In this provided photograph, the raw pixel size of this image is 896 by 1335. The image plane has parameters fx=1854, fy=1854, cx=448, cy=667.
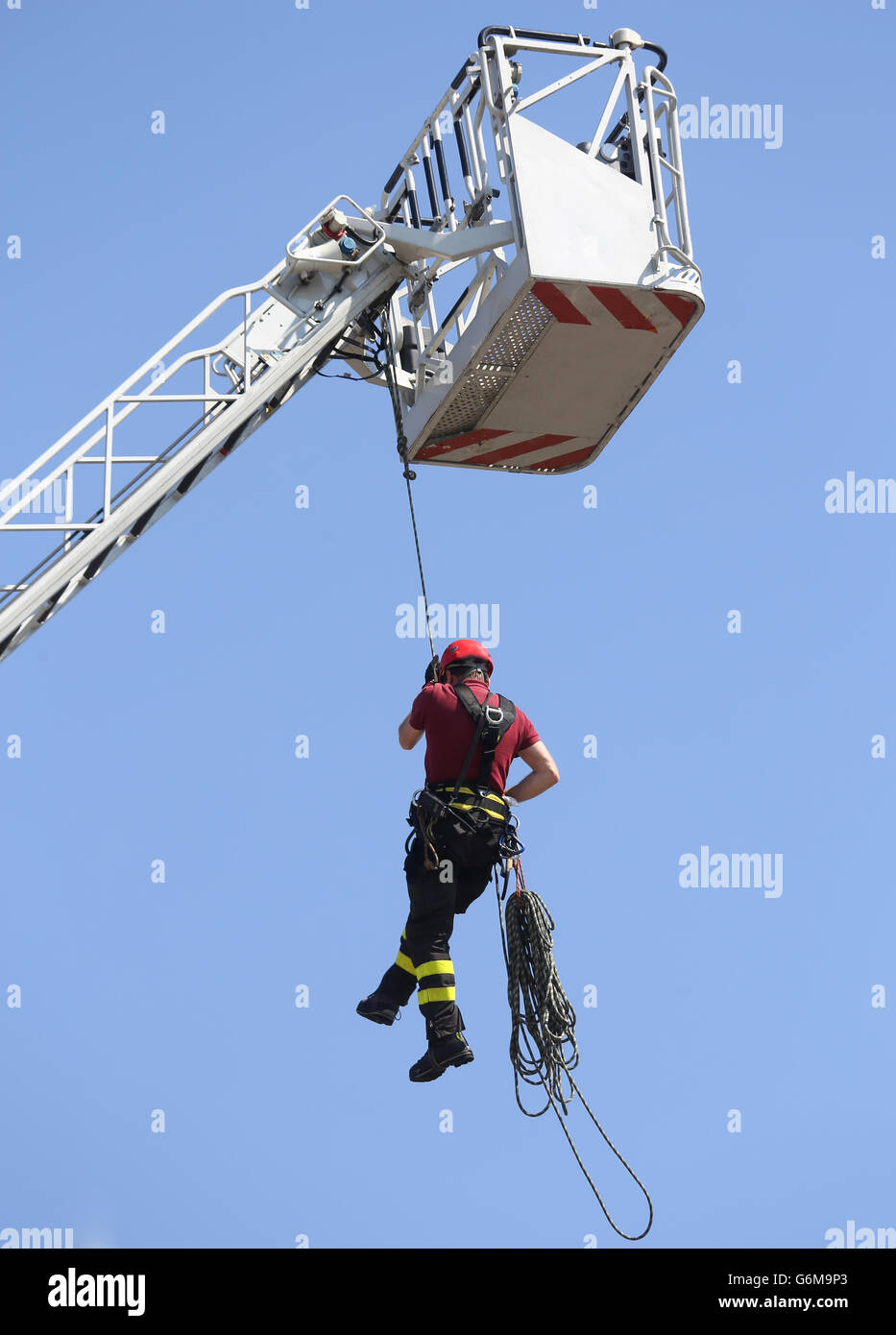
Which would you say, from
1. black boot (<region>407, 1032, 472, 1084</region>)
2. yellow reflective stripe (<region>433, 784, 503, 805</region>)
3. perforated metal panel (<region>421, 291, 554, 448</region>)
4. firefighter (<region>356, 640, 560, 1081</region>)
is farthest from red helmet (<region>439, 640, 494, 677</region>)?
black boot (<region>407, 1032, 472, 1084</region>)

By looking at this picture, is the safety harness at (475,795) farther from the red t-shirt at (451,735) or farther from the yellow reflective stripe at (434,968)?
the yellow reflective stripe at (434,968)

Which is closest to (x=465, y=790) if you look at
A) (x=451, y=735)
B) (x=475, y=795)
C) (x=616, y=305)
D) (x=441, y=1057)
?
(x=475, y=795)

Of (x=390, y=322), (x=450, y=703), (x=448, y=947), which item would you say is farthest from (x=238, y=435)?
(x=448, y=947)

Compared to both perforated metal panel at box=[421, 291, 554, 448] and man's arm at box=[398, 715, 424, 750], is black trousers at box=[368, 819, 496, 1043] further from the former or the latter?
perforated metal panel at box=[421, 291, 554, 448]

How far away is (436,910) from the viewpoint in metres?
10.4

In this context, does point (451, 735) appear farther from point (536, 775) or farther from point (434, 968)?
point (434, 968)

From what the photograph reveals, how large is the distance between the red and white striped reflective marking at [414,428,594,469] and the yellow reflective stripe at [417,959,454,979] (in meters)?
3.35

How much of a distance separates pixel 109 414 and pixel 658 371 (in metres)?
3.23

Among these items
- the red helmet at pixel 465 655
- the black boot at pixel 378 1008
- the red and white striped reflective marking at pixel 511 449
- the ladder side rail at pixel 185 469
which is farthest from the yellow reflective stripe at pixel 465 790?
the red and white striped reflective marking at pixel 511 449

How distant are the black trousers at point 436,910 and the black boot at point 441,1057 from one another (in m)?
0.10

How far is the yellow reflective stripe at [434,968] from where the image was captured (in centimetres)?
1031

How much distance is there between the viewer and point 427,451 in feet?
38.8

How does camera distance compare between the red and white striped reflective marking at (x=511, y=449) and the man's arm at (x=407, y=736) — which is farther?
the red and white striped reflective marking at (x=511, y=449)

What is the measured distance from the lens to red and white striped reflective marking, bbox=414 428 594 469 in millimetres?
11695
